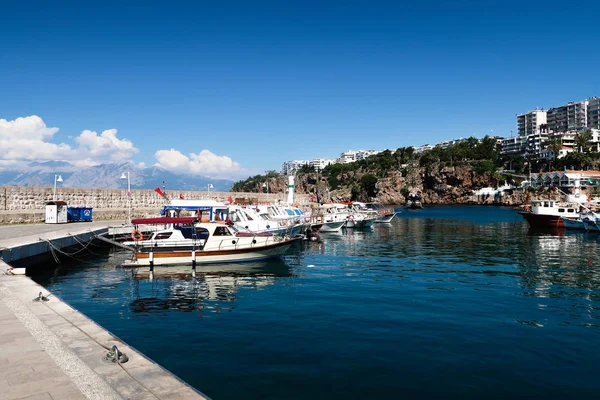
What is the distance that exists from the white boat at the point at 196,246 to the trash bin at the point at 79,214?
2022 cm

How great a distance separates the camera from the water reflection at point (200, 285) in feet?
62.2

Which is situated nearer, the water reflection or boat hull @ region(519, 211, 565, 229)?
the water reflection

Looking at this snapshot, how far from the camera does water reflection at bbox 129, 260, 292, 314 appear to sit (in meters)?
19.0

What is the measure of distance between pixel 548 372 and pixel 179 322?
12.0 m

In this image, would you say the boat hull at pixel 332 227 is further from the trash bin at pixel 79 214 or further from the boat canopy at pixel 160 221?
the boat canopy at pixel 160 221

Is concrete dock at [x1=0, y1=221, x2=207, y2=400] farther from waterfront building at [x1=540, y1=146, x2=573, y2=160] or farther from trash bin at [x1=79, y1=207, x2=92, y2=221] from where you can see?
waterfront building at [x1=540, y1=146, x2=573, y2=160]

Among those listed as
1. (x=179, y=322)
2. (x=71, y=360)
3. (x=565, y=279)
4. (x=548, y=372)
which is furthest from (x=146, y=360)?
(x=565, y=279)

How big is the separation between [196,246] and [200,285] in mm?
5139

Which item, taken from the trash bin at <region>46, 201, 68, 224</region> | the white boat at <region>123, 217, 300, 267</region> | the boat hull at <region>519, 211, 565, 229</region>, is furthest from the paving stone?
the boat hull at <region>519, 211, 565, 229</region>

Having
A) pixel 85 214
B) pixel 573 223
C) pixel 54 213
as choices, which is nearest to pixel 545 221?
pixel 573 223

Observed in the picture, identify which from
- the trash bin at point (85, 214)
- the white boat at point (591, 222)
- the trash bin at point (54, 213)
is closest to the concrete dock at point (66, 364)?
the trash bin at point (54, 213)

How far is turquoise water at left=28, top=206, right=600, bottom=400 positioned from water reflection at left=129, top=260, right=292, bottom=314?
97 mm

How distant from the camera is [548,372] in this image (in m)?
11.8

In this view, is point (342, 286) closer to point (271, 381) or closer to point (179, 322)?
point (179, 322)
